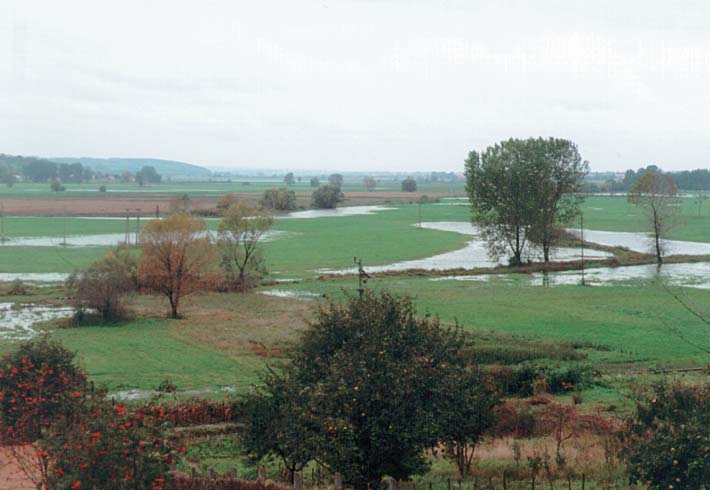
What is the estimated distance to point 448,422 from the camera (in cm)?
1429

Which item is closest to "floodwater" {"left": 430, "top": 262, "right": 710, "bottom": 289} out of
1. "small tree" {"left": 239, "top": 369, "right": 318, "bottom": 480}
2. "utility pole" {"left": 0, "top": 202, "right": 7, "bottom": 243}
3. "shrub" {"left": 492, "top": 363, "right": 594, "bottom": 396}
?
"shrub" {"left": 492, "top": 363, "right": 594, "bottom": 396}

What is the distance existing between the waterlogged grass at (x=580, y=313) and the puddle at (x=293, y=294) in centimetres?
112

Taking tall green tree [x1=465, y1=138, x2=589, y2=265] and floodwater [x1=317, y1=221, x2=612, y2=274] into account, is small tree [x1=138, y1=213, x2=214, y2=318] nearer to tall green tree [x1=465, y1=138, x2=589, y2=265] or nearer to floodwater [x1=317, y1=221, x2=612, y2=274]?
floodwater [x1=317, y1=221, x2=612, y2=274]

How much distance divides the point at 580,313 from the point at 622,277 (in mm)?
18444

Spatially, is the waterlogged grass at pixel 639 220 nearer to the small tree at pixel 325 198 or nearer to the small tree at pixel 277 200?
the small tree at pixel 325 198

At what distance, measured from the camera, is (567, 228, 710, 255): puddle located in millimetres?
78181

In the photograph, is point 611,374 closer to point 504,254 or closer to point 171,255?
point 171,255

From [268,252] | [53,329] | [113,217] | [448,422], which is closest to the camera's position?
[448,422]

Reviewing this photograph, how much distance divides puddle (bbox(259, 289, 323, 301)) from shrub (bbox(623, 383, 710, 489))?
3746 centimetres

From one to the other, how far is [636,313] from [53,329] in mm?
33027

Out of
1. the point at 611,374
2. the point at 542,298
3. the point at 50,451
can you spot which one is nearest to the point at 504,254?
the point at 542,298

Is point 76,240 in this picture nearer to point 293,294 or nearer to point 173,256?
point 173,256

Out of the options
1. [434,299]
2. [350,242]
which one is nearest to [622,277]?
[434,299]

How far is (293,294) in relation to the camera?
5188 cm
